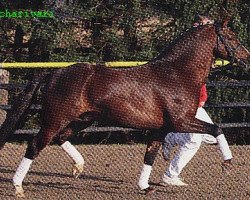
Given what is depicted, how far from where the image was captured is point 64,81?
8.85 meters

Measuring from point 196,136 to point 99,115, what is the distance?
1278 millimetres

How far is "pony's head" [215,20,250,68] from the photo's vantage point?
912 cm

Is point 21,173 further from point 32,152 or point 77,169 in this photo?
point 77,169

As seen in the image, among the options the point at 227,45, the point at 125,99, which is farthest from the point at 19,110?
the point at 227,45

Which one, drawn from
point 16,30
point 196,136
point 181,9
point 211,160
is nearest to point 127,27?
point 181,9

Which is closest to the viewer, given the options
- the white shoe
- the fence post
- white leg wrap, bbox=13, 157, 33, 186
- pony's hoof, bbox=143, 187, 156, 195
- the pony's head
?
white leg wrap, bbox=13, 157, 33, 186

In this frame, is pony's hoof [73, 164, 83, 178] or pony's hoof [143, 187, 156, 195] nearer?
pony's hoof [143, 187, 156, 195]

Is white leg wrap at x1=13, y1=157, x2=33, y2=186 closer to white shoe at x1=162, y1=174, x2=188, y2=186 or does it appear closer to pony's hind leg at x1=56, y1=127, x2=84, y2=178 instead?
pony's hind leg at x1=56, y1=127, x2=84, y2=178

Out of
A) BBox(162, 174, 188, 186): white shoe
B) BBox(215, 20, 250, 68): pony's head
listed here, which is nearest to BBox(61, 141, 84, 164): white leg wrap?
BBox(162, 174, 188, 186): white shoe

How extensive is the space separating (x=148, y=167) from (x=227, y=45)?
155 cm

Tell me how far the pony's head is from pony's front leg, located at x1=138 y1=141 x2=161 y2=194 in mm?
1194

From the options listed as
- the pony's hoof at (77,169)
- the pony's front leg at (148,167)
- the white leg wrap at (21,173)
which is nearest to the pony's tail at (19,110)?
the white leg wrap at (21,173)

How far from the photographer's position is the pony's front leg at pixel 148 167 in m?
8.97

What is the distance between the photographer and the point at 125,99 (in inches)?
348
